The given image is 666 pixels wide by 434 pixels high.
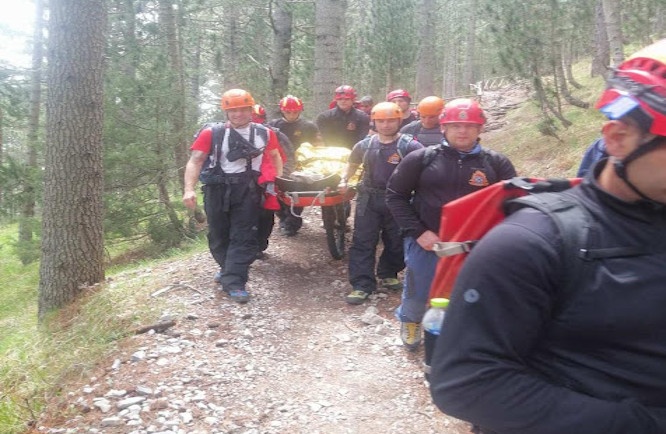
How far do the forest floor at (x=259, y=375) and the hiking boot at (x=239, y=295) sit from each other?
64mm

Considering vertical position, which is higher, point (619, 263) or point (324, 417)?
point (619, 263)

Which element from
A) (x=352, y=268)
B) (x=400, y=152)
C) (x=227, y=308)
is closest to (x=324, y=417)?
(x=227, y=308)

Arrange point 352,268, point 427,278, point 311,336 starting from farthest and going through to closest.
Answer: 1. point 352,268
2. point 311,336
3. point 427,278

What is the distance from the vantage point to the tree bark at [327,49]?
9.60 metres

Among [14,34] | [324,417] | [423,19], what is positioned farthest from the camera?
[14,34]

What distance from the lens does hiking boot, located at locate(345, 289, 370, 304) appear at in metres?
6.32

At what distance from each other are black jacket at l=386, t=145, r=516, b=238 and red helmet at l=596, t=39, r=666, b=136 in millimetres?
2912

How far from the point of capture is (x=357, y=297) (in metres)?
6.34

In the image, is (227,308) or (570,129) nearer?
(227,308)

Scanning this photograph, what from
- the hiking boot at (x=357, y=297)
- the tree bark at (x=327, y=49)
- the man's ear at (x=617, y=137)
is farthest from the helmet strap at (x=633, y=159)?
the tree bark at (x=327, y=49)

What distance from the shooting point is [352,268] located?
6.51 meters

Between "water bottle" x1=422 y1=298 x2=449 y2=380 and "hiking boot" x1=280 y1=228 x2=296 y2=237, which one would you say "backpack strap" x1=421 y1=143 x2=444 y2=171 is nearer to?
"water bottle" x1=422 y1=298 x2=449 y2=380

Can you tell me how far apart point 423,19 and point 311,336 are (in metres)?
14.4

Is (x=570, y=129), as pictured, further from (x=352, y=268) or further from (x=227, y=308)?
(x=227, y=308)
